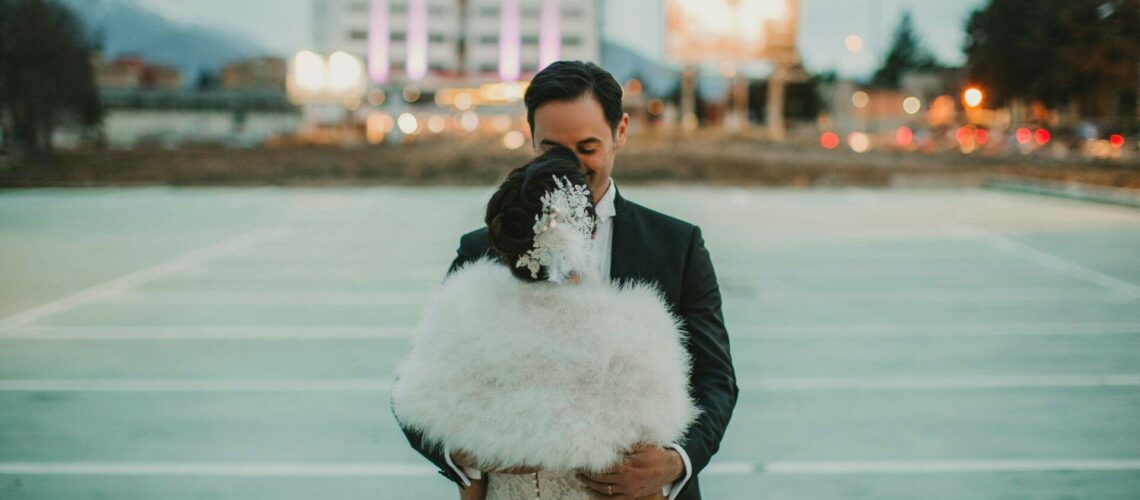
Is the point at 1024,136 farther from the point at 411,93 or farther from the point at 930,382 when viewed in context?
the point at 411,93

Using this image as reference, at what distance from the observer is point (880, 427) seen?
18.5 feet

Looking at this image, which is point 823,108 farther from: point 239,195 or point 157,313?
point 157,313

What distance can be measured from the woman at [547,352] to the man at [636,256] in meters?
0.10

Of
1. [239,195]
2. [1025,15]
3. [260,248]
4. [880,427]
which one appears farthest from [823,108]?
[880,427]

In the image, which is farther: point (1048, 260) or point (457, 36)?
point (457, 36)

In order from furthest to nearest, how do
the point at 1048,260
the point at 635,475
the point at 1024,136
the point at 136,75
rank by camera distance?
the point at 136,75
the point at 1024,136
the point at 1048,260
the point at 635,475

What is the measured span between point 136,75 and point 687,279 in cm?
16835

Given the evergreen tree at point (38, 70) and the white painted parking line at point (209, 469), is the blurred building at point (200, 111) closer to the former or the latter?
the evergreen tree at point (38, 70)

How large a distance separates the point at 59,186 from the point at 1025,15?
5395 cm

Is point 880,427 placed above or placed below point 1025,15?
below

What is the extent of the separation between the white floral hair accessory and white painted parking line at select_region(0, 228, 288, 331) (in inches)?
328

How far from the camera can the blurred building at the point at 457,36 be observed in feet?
363

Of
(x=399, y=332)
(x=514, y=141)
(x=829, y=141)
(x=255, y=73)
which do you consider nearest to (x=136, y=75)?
(x=255, y=73)

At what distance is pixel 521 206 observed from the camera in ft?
5.62
